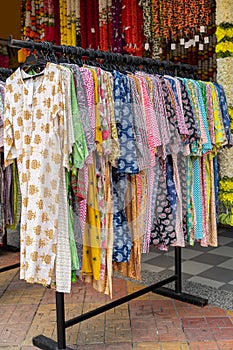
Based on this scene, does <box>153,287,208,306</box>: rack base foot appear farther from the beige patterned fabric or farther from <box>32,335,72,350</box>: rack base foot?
the beige patterned fabric

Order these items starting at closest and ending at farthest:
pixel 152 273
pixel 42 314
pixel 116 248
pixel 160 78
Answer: pixel 116 248
pixel 160 78
pixel 42 314
pixel 152 273

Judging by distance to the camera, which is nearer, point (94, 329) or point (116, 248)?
point (116, 248)

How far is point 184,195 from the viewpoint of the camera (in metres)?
3.32

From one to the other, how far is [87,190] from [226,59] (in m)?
3.19

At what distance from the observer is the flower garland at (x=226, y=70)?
16.9 ft

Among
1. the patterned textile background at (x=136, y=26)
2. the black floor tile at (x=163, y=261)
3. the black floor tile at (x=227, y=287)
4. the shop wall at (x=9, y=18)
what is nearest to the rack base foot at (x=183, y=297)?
the black floor tile at (x=227, y=287)

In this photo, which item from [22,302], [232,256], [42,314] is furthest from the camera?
[232,256]

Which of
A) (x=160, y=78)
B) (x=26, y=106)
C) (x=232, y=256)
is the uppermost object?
(x=160, y=78)

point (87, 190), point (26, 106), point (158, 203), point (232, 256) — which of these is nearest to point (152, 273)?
point (232, 256)

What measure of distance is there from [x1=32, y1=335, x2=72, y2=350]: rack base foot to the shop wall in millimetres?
6624

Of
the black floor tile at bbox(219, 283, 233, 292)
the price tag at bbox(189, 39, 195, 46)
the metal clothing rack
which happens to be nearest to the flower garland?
the price tag at bbox(189, 39, 195, 46)

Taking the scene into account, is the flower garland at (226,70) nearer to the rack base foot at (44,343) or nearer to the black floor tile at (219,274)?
the black floor tile at (219,274)

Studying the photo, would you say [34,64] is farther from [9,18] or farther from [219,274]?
[9,18]

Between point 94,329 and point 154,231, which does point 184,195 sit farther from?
point 94,329
